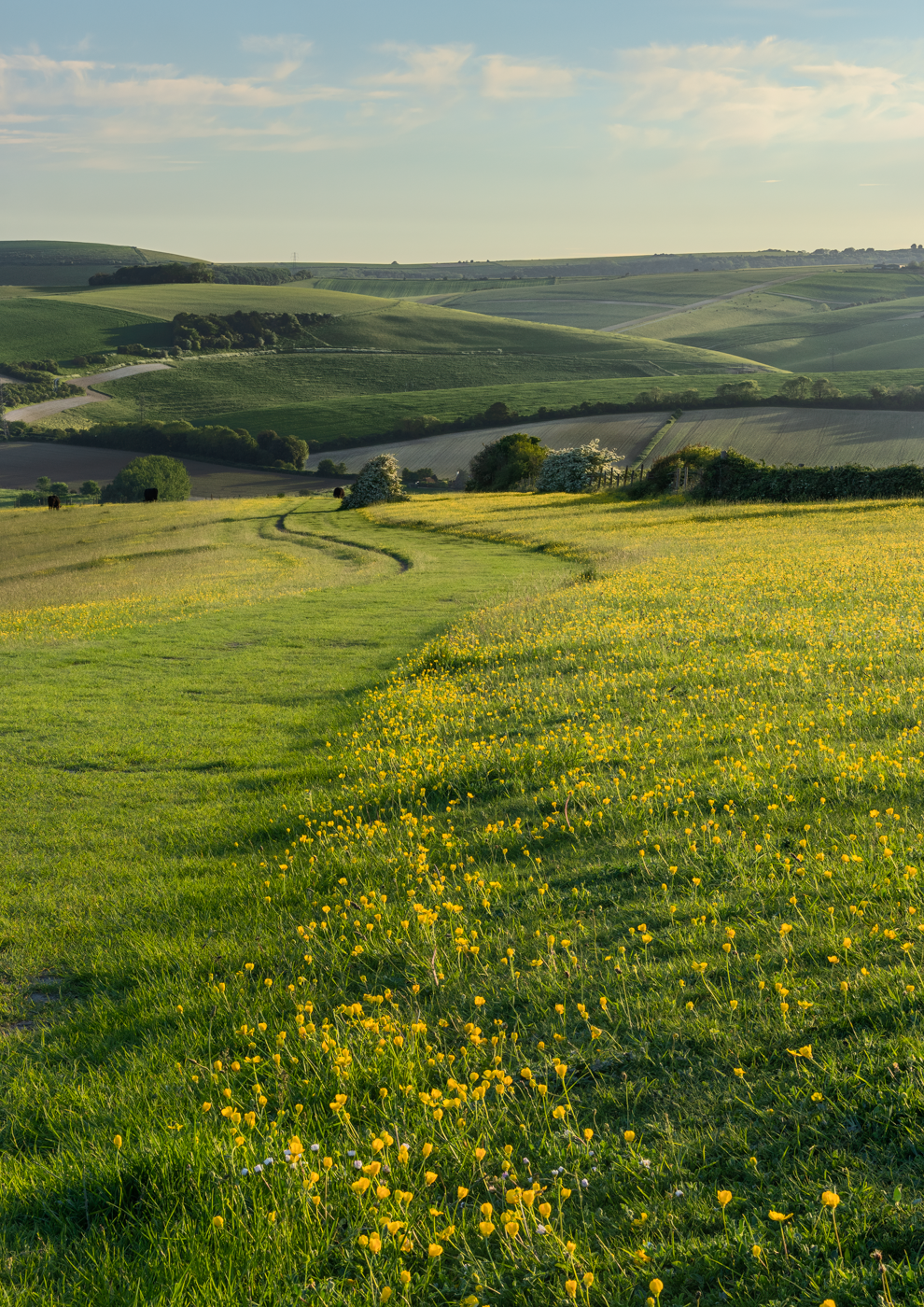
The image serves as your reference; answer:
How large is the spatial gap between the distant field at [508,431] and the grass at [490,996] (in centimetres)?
8544

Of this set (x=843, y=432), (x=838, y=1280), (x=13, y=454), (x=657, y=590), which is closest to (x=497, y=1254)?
(x=838, y=1280)

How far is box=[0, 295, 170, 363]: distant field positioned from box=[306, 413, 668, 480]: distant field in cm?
8041

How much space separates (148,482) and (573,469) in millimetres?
47284

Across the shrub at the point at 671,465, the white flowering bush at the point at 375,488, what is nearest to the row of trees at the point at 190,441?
the white flowering bush at the point at 375,488

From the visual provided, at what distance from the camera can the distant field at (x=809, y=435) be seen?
8212cm

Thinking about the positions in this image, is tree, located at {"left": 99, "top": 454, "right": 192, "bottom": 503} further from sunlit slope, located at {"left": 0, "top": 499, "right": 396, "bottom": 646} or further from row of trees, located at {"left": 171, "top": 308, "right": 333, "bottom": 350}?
row of trees, located at {"left": 171, "top": 308, "right": 333, "bottom": 350}

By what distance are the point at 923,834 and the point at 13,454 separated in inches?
4917

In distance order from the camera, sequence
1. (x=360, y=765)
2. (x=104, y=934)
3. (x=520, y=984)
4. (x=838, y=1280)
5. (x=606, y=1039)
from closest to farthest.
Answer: (x=838, y=1280) < (x=606, y=1039) < (x=520, y=984) < (x=104, y=934) < (x=360, y=765)

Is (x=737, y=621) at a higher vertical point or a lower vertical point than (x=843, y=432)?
lower

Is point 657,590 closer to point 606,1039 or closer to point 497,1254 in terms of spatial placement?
point 606,1039

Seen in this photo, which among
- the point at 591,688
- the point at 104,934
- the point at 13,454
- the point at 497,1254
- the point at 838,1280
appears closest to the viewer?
the point at 838,1280

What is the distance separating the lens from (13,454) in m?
111

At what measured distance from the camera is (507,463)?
83750 millimetres

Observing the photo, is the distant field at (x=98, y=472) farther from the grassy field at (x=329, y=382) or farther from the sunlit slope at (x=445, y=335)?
the sunlit slope at (x=445, y=335)
